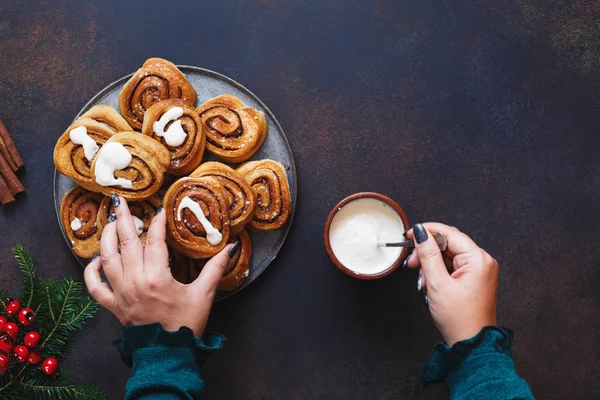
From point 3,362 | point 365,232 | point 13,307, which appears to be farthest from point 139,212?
point 365,232

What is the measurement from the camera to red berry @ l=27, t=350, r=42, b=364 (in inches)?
77.5

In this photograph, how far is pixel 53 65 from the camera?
7.09ft

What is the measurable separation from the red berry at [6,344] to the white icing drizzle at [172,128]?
0.81 m

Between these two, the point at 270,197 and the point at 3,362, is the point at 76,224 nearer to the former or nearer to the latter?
the point at 3,362

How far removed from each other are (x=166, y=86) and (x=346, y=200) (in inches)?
27.2

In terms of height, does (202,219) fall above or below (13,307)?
above

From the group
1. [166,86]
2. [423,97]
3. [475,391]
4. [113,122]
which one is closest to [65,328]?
[113,122]

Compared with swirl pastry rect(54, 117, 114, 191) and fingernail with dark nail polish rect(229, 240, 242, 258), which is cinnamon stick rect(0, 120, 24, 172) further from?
fingernail with dark nail polish rect(229, 240, 242, 258)

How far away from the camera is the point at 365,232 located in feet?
6.45

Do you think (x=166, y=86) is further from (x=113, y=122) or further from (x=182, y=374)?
(x=182, y=374)

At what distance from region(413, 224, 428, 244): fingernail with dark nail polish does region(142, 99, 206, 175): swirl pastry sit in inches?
28.6

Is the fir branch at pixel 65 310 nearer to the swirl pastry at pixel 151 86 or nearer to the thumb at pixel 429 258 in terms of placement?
the swirl pastry at pixel 151 86

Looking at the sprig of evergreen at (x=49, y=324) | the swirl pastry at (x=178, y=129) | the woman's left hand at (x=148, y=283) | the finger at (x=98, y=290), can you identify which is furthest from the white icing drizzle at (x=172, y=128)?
the sprig of evergreen at (x=49, y=324)

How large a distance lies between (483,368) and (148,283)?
3.03 feet
